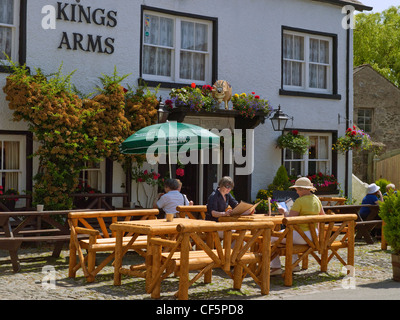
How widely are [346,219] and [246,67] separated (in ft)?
22.1

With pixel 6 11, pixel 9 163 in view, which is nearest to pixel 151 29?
pixel 6 11

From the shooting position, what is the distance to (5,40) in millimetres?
11766

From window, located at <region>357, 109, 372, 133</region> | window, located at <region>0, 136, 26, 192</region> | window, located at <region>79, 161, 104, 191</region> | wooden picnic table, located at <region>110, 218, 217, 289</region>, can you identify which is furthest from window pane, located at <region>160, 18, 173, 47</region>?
window, located at <region>357, 109, 372, 133</region>

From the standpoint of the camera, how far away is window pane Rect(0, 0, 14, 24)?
1176 cm

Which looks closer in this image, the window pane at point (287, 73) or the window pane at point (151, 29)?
the window pane at point (151, 29)

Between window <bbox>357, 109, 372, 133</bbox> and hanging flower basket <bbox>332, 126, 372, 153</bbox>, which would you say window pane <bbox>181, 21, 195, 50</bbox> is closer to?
hanging flower basket <bbox>332, 126, 372, 153</bbox>

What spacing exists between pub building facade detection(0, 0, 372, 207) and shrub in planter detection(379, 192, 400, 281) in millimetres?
5335

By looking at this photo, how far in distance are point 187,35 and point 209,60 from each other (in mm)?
773

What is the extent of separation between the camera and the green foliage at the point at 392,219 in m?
8.45

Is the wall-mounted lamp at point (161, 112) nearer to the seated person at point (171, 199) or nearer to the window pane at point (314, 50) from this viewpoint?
the seated person at point (171, 199)

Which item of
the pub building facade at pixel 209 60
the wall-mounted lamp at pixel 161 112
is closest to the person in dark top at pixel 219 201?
the wall-mounted lamp at pixel 161 112

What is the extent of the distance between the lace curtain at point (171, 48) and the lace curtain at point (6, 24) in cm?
293

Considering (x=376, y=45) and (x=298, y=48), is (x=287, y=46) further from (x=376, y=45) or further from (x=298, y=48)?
(x=376, y=45)
